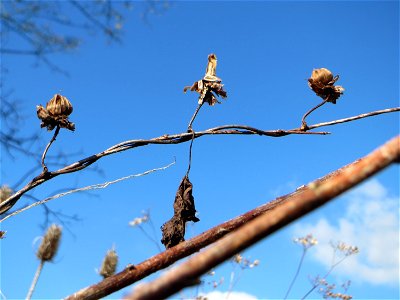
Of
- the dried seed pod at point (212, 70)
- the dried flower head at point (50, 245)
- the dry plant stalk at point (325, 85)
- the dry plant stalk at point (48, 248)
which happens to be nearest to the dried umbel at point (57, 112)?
the dried seed pod at point (212, 70)

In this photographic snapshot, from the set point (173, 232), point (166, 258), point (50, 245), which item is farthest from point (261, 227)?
point (50, 245)

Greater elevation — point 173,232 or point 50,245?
point 50,245

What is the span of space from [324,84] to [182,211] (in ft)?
1.35

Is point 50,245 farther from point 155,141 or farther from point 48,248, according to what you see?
point 155,141

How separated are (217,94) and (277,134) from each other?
0.18 meters

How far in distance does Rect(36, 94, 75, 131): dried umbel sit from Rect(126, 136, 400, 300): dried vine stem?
2.44ft

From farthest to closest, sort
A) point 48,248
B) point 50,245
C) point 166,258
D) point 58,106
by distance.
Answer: point 50,245
point 48,248
point 58,106
point 166,258

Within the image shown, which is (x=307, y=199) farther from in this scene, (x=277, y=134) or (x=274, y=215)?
(x=277, y=134)

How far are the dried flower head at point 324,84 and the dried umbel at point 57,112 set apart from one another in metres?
0.48

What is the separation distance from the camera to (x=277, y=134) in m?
0.79

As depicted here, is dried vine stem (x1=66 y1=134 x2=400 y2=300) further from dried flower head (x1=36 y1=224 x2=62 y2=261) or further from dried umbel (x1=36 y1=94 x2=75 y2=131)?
dried flower head (x1=36 y1=224 x2=62 y2=261)

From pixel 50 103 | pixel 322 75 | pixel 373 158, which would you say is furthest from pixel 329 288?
pixel 373 158

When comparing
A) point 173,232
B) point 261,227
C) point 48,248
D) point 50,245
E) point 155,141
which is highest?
point 50,245

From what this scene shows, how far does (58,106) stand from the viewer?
899mm
